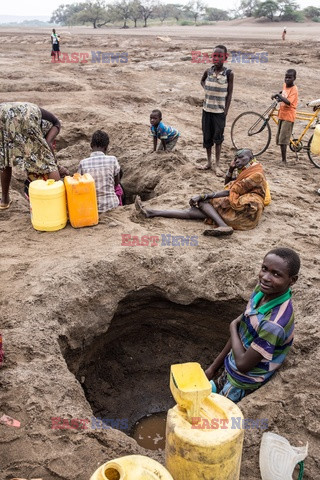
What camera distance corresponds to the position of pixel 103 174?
15.0 feet

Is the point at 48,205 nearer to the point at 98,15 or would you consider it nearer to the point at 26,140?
the point at 26,140

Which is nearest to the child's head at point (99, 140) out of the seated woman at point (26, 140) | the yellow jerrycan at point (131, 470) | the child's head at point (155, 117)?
the seated woman at point (26, 140)

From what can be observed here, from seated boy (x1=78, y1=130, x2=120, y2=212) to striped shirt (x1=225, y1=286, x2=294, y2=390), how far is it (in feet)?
8.31

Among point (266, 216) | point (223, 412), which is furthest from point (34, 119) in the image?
point (223, 412)

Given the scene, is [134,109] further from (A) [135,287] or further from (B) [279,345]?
(B) [279,345]

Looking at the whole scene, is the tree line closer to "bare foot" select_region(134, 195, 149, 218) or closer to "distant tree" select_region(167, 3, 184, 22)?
"distant tree" select_region(167, 3, 184, 22)

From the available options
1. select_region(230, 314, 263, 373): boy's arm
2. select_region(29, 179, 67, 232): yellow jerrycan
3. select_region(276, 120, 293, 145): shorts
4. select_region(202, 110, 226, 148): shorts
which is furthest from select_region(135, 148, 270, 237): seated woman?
select_region(276, 120, 293, 145): shorts

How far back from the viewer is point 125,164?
6398 mm

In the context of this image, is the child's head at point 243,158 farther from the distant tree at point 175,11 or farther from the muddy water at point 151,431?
the distant tree at point 175,11

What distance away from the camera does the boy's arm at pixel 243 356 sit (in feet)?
7.73

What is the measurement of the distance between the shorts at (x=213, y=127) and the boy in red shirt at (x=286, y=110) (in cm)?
104

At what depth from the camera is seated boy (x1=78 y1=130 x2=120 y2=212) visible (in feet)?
15.0

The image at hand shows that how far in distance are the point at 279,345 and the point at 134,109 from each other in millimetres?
7258

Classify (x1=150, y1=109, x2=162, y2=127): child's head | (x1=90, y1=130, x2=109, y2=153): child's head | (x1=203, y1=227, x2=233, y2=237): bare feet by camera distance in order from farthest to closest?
(x1=150, y1=109, x2=162, y2=127): child's head < (x1=90, y1=130, x2=109, y2=153): child's head < (x1=203, y1=227, x2=233, y2=237): bare feet
